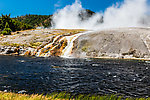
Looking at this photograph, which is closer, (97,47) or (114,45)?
(114,45)

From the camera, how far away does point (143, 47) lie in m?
44.8

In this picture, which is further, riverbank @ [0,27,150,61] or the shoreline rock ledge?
riverbank @ [0,27,150,61]

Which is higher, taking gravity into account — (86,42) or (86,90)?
(86,42)

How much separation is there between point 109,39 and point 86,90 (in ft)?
137

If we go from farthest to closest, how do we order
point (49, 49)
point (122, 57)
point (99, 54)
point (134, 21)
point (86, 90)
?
point (134, 21), point (49, 49), point (99, 54), point (122, 57), point (86, 90)

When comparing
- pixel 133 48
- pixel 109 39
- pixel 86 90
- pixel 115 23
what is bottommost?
pixel 86 90

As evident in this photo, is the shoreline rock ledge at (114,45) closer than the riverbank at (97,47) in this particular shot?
Yes

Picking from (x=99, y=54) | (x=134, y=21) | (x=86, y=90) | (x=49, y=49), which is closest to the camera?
(x=86, y=90)

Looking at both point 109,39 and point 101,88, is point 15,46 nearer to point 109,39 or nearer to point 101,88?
point 109,39

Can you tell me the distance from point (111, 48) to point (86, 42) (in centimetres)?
1014

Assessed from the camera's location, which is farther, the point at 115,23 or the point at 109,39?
the point at 115,23

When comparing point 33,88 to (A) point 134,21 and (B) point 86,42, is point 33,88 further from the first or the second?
(A) point 134,21

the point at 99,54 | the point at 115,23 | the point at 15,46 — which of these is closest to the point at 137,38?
the point at 99,54

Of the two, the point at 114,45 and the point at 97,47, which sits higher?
the point at 114,45
